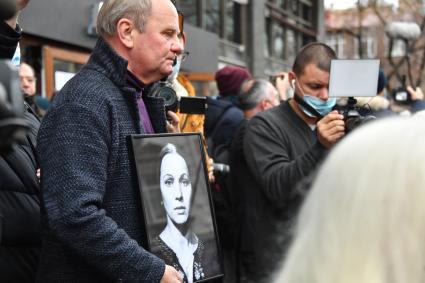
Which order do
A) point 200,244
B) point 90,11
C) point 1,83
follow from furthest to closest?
1. point 90,11
2. point 200,244
3. point 1,83

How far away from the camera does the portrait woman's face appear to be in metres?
2.33

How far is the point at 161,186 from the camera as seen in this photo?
232 cm

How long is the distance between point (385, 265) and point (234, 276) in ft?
11.3

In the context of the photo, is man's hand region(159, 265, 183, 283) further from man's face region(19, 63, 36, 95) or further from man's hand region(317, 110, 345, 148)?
man's face region(19, 63, 36, 95)

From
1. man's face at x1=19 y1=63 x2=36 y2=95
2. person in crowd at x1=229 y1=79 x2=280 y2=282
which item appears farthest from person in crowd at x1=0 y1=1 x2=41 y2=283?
man's face at x1=19 y1=63 x2=36 y2=95

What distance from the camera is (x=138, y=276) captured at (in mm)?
2174

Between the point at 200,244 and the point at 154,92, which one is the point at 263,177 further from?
the point at 200,244

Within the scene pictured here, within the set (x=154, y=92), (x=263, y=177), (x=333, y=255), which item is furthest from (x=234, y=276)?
(x=333, y=255)

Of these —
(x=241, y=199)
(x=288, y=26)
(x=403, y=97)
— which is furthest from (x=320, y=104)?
(x=288, y=26)

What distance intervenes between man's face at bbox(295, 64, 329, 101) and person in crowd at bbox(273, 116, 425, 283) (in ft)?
8.11

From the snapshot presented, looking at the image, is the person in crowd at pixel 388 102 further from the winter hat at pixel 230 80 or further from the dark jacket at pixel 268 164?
the winter hat at pixel 230 80

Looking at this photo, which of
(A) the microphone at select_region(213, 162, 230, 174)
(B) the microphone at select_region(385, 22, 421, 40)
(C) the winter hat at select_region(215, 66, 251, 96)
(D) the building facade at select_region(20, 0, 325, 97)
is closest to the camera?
(A) the microphone at select_region(213, 162, 230, 174)

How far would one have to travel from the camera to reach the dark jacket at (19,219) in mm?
2396

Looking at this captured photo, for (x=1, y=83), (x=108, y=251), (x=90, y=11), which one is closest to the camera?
(x=1, y=83)
